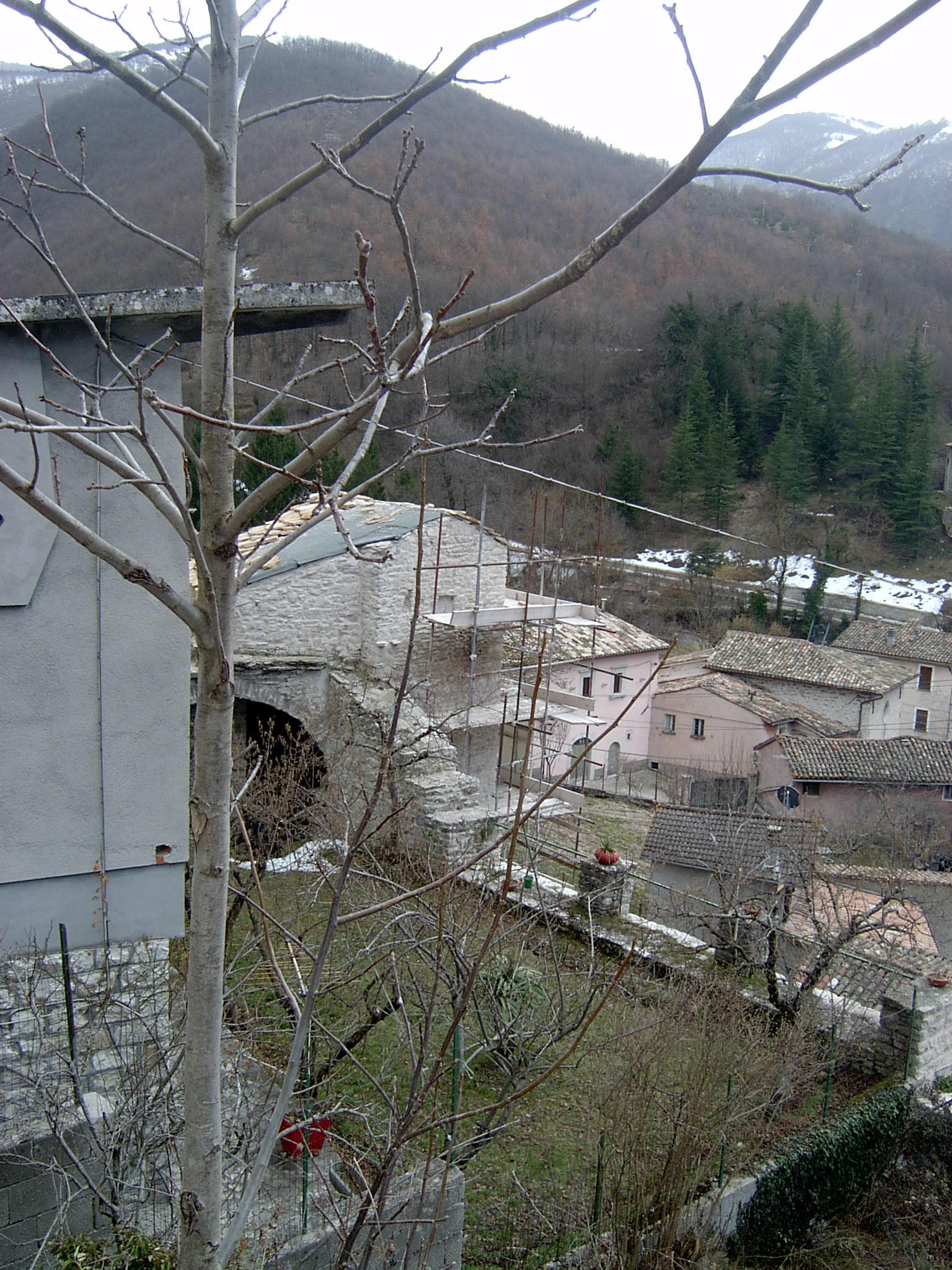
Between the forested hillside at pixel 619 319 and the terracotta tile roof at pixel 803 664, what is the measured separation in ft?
25.7

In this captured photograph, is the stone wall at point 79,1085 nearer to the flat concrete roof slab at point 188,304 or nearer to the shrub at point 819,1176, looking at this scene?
the flat concrete roof slab at point 188,304

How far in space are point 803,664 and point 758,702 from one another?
3215mm

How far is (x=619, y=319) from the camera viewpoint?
54.6 m

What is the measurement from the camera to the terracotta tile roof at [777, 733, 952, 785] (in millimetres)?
20672

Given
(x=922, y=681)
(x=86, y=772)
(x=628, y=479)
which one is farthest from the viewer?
(x=628, y=479)

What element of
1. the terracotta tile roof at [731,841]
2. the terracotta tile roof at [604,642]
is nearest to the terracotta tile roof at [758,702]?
the terracotta tile roof at [604,642]

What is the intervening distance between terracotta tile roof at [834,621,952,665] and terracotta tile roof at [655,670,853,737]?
3995 mm

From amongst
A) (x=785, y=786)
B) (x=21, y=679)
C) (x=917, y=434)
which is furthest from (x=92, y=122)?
(x=21, y=679)

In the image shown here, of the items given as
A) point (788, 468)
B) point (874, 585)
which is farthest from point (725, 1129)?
point (788, 468)

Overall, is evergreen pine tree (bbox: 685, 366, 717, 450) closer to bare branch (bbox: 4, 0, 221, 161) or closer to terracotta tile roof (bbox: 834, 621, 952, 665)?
terracotta tile roof (bbox: 834, 621, 952, 665)

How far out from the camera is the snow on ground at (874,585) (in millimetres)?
35625

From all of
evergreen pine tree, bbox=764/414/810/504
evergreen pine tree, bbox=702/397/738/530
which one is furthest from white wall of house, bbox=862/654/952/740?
evergreen pine tree, bbox=764/414/810/504

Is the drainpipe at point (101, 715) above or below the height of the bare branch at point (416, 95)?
below

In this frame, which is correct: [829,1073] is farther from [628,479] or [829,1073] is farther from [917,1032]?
[628,479]
